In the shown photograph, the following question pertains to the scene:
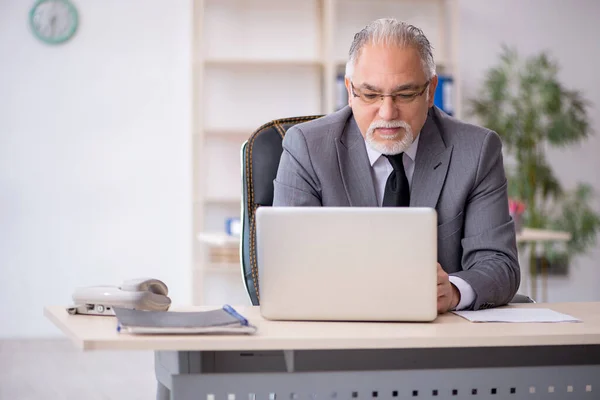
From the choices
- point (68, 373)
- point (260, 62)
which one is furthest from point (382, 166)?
point (260, 62)

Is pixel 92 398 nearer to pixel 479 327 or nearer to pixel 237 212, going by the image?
pixel 237 212

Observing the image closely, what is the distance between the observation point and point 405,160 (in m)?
2.01

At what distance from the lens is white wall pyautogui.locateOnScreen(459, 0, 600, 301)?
5297 millimetres

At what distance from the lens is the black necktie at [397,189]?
1.94 m

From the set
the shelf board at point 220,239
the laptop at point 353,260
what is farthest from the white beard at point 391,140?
the shelf board at point 220,239

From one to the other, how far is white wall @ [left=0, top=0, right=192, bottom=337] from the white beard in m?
3.29

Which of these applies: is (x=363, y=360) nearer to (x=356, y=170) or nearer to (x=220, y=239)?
(x=356, y=170)

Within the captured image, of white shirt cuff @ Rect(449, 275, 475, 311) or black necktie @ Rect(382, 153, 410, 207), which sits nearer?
white shirt cuff @ Rect(449, 275, 475, 311)

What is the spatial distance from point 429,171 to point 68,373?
2.72 meters

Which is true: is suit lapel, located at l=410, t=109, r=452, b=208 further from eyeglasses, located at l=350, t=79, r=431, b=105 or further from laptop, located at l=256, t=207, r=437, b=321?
laptop, located at l=256, t=207, r=437, b=321

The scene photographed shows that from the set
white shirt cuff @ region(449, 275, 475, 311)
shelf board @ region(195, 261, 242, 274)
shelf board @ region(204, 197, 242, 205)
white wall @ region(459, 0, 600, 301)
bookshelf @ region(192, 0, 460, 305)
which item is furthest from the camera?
white wall @ region(459, 0, 600, 301)

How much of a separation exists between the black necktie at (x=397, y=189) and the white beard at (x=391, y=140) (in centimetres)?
5

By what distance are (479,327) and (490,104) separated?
3844mm

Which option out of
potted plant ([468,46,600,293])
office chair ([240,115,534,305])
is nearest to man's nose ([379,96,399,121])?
office chair ([240,115,534,305])
